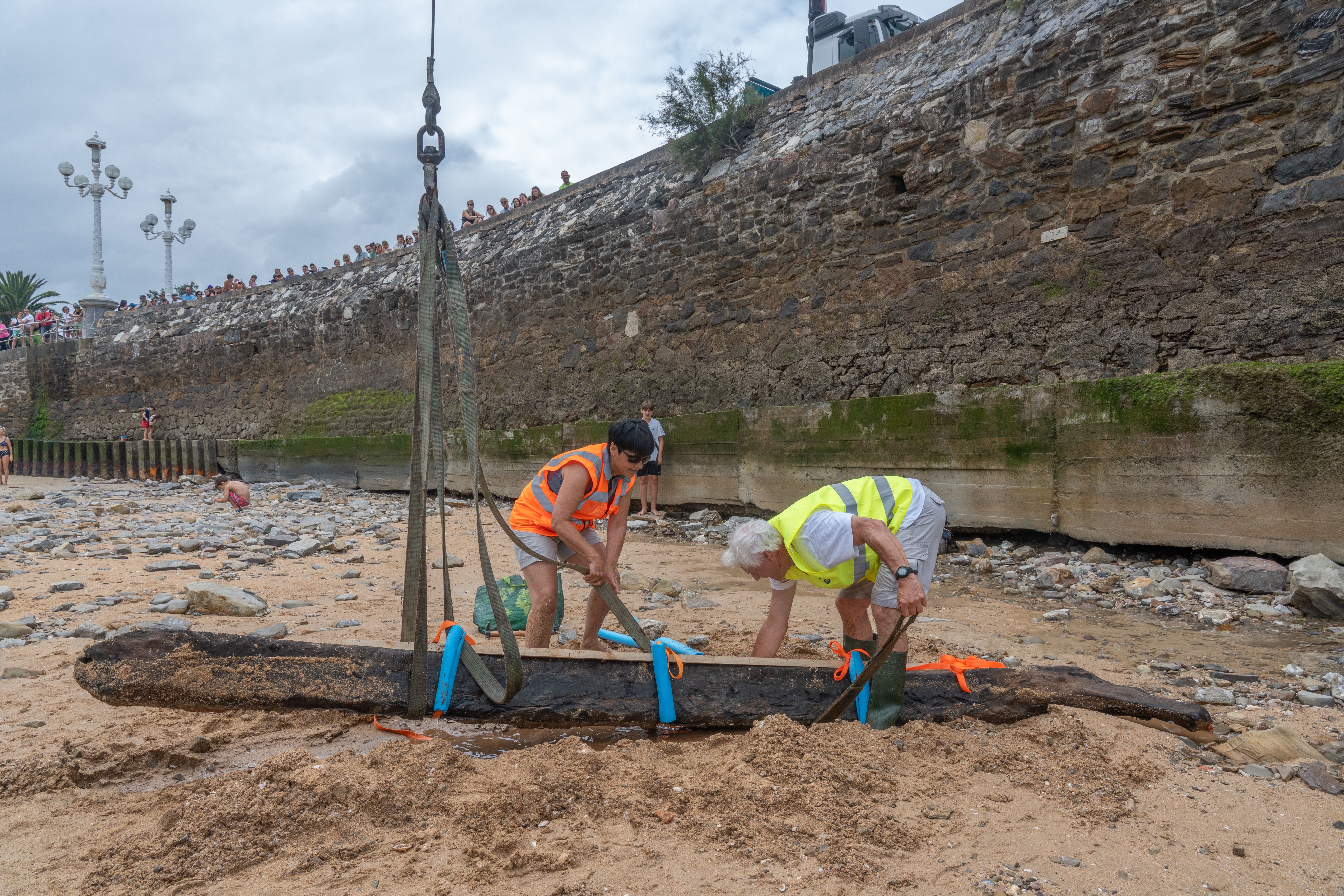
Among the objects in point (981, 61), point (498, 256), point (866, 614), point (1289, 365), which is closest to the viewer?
point (866, 614)

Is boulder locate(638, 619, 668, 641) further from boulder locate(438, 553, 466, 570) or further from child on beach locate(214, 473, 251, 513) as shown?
child on beach locate(214, 473, 251, 513)

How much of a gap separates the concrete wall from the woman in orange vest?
3.67 meters

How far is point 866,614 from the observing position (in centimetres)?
344

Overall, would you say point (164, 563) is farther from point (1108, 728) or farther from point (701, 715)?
point (1108, 728)

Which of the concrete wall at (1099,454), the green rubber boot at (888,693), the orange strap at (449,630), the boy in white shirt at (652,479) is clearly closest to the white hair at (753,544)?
the green rubber boot at (888,693)

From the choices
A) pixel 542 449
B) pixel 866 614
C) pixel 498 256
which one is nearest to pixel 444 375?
pixel 498 256

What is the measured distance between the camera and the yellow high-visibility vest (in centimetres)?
322

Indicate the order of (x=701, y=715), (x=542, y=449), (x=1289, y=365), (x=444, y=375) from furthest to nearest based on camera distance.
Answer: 1. (x=444, y=375)
2. (x=542, y=449)
3. (x=1289, y=365)
4. (x=701, y=715)

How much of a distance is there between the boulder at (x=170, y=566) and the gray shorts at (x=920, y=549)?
535 centimetres

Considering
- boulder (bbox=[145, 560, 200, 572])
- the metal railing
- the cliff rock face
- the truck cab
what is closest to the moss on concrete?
the metal railing

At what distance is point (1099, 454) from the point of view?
5.60 meters

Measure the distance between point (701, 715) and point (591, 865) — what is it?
38.0 inches

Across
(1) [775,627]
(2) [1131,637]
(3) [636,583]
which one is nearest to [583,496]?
(1) [775,627]

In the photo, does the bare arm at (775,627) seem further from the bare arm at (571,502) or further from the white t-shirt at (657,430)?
the white t-shirt at (657,430)
